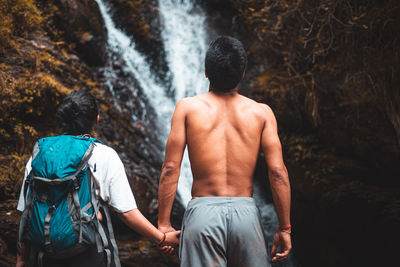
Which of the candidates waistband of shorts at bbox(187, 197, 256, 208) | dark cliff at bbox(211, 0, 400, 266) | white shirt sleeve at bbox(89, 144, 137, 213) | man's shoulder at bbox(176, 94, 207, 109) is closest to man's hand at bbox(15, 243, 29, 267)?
white shirt sleeve at bbox(89, 144, 137, 213)

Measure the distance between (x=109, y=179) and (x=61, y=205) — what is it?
12.5 inches

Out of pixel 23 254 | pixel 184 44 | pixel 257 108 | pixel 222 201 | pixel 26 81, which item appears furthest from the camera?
pixel 184 44

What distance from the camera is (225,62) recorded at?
225cm

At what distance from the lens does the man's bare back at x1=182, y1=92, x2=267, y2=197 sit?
2188 millimetres

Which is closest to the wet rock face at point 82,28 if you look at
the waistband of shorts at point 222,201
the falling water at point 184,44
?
the falling water at point 184,44

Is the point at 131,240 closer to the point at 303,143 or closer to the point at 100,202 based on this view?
the point at 100,202

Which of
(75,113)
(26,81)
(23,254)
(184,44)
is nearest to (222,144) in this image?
(75,113)

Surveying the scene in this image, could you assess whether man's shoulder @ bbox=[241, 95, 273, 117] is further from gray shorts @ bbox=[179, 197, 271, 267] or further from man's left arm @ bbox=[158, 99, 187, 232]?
gray shorts @ bbox=[179, 197, 271, 267]

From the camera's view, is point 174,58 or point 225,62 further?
point 174,58

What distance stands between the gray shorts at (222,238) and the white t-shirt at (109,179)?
47cm

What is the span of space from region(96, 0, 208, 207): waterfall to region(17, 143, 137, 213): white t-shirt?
4.08 m

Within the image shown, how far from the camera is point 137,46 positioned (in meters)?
A: 8.66

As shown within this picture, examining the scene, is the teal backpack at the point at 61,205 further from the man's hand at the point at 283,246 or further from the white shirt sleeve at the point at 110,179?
the man's hand at the point at 283,246

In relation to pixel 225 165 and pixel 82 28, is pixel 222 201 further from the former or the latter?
pixel 82 28
